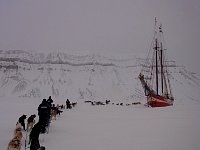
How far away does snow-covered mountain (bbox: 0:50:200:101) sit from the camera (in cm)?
9719

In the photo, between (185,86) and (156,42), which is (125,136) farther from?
(185,86)

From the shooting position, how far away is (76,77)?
11538 cm

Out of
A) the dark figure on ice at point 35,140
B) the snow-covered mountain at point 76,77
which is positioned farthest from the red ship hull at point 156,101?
the snow-covered mountain at point 76,77

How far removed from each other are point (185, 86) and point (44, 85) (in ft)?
168

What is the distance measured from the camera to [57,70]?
390 feet

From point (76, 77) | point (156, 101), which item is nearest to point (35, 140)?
point (156, 101)

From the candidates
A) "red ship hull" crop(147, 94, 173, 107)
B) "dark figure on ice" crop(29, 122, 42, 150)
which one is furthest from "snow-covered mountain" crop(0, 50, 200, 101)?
"dark figure on ice" crop(29, 122, 42, 150)

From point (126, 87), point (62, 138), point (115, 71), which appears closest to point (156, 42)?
point (62, 138)

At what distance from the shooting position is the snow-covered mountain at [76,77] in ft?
319

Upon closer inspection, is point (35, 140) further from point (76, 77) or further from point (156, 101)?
point (76, 77)

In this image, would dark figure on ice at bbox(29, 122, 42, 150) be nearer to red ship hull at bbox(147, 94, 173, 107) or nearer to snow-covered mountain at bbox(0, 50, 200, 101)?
red ship hull at bbox(147, 94, 173, 107)

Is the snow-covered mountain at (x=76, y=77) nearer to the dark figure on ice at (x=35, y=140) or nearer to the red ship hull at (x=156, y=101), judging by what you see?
the red ship hull at (x=156, y=101)

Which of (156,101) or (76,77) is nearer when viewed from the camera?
(156,101)

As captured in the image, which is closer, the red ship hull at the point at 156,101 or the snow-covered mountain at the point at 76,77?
the red ship hull at the point at 156,101
